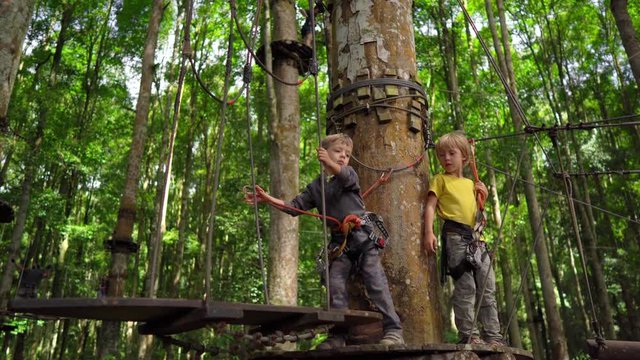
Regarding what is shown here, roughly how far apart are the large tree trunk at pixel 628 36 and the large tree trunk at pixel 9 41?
23.5 ft

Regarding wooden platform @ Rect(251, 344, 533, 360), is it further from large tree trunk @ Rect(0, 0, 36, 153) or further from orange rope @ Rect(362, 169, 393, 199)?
large tree trunk @ Rect(0, 0, 36, 153)

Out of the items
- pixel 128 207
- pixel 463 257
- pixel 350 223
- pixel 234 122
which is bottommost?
pixel 463 257

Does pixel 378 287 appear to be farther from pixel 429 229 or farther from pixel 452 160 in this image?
pixel 452 160

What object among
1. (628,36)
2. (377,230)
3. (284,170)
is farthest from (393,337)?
(628,36)

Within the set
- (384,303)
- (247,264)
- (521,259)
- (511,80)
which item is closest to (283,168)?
(384,303)

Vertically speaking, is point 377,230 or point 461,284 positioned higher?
point 377,230

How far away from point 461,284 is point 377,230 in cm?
74

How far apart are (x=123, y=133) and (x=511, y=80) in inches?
561

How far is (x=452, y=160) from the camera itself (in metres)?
3.31

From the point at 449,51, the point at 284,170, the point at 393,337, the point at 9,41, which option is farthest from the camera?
the point at 449,51

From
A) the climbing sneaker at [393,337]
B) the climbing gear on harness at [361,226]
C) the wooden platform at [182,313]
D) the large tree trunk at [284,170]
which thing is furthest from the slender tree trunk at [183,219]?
the wooden platform at [182,313]

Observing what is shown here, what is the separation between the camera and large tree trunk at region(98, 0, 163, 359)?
828 cm

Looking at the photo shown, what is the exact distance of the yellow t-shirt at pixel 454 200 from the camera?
3.02 m

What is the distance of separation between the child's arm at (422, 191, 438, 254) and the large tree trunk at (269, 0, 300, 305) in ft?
13.3
